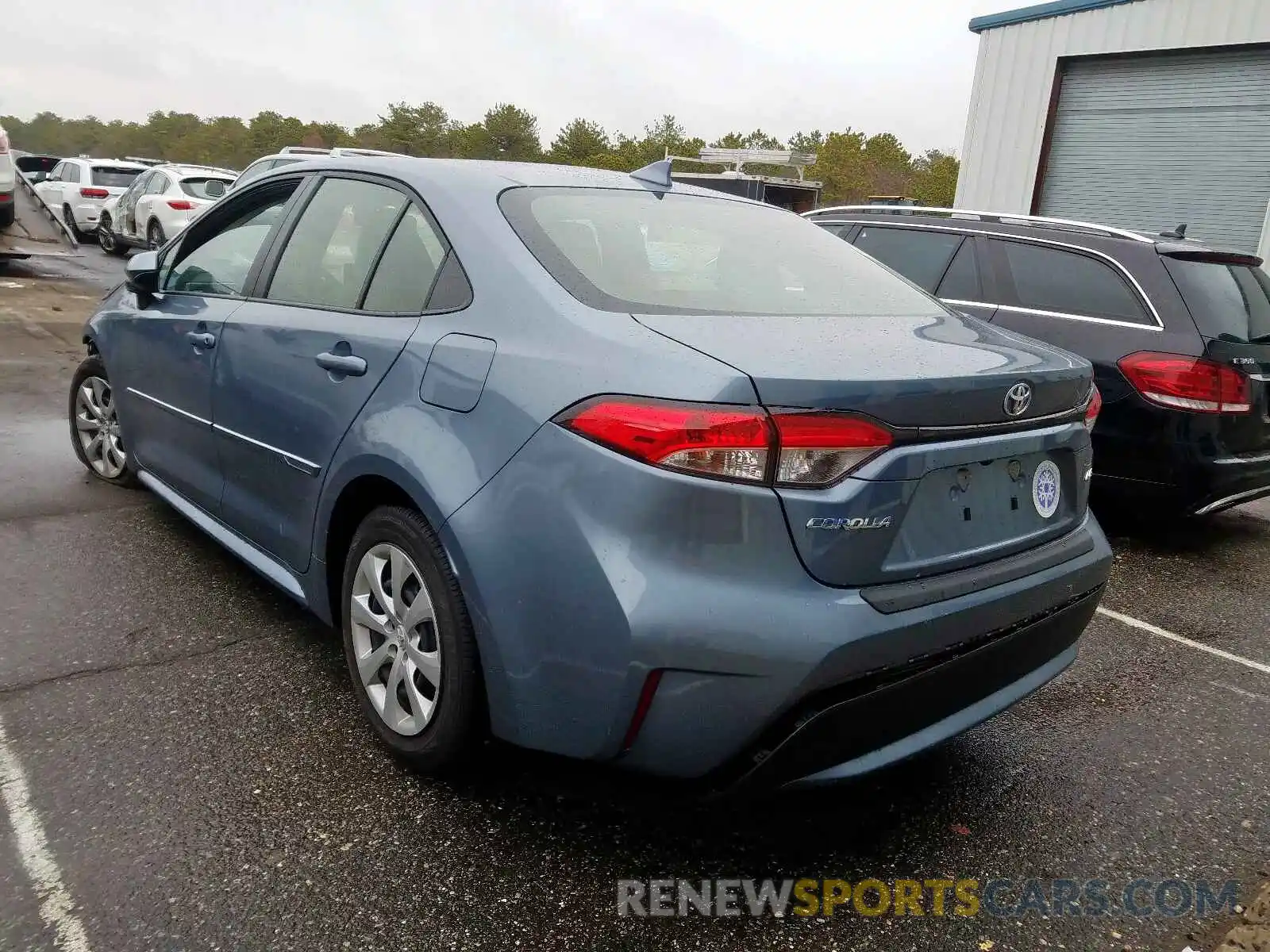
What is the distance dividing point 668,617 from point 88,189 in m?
20.0

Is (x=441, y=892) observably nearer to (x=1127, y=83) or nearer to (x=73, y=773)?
(x=73, y=773)

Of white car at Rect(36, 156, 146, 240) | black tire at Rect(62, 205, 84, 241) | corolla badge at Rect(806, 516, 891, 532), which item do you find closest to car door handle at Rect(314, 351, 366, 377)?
corolla badge at Rect(806, 516, 891, 532)

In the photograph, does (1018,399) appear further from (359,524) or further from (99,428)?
(99,428)

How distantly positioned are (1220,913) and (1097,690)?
3.87 feet

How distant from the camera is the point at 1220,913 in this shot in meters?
2.23

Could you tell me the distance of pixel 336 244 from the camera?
9.77 feet

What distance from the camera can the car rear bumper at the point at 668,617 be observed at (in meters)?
1.86

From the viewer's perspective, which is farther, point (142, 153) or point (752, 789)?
point (142, 153)

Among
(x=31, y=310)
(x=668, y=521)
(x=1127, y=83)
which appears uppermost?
(x=1127, y=83)

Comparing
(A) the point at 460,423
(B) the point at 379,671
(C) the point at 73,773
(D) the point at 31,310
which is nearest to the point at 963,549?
(A) the point at 460,423

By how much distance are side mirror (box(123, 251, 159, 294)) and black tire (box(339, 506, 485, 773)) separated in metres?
2.01

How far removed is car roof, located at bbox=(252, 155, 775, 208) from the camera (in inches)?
106

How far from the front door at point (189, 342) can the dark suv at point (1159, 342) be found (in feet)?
12.6

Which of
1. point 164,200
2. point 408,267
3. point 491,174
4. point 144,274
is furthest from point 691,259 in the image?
point 164,200
